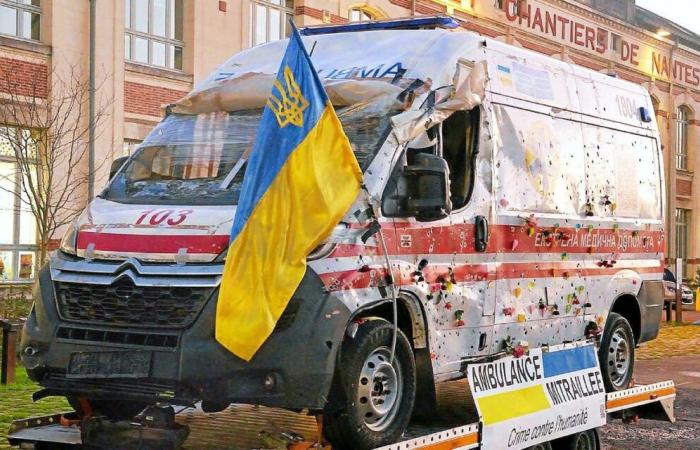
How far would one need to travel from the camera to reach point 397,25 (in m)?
8.56

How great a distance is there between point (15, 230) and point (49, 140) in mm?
2619

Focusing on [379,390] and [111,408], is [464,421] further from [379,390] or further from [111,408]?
[111,408]

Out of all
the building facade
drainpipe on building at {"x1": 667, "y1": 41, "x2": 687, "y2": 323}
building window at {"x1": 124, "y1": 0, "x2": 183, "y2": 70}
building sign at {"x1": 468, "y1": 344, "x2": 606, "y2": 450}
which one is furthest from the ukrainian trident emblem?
drainpipe on building at {"x1": 667, "y1": 41, "x2": 687, "y2": 323}

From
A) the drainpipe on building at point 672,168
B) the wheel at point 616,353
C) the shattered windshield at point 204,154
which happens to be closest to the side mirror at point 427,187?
the shattered windshield at point 204,154

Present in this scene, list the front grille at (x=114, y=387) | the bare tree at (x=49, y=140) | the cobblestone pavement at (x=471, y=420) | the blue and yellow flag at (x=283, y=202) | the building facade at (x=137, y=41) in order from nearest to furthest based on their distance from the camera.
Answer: the blue and yellow flag at (x=283, y=202), the front grille at (x=114, y=387), the cobblestone pavement at (x=471, y=420), the bare tree at (x=49, y=140), the building facade at (x=137, y=41)

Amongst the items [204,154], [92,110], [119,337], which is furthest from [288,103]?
[92,110]

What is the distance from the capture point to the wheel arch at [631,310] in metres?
10.6

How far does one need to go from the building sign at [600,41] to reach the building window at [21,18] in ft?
55.6

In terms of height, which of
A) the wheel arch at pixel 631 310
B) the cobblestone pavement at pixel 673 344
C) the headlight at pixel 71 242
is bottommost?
the cobblestone pavement at pixel 673 344

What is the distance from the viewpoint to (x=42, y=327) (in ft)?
21.8

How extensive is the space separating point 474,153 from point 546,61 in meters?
1.71

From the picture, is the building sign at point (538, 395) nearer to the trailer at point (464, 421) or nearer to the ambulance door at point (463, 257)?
the trailer at point (464, 421)

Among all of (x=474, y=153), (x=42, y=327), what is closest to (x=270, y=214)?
(x=42, y=327)

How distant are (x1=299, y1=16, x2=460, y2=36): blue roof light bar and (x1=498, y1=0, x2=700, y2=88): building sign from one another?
2680 centimetres
